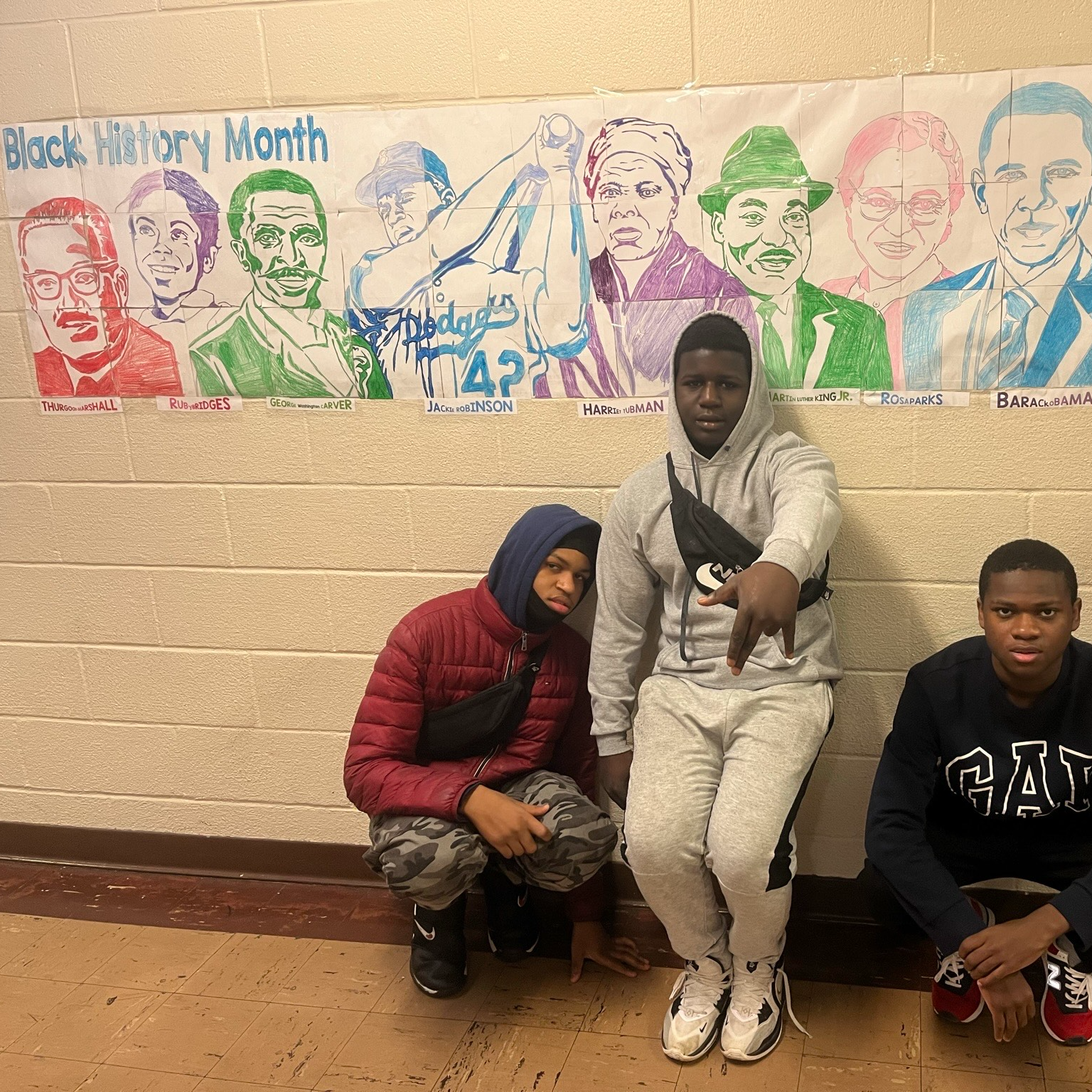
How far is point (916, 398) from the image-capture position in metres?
2.00

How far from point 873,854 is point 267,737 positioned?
1339mm

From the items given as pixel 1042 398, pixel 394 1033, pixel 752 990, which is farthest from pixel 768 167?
pixel 394 1033

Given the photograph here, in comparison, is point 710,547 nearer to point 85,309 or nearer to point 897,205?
point 897,205

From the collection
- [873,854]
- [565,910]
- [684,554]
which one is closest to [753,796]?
[873,854]

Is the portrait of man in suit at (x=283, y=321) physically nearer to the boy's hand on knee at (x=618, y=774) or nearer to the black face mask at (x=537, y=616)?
the black face mask at (x=537, y=616)

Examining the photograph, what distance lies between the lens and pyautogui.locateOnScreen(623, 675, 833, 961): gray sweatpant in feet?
6.01

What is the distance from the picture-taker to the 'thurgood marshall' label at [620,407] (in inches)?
83.4

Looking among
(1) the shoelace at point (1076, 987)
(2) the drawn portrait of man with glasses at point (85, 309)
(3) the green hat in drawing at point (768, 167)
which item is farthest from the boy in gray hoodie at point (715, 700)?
(2) the drawn portrait of man with glasses at point (85, 309)

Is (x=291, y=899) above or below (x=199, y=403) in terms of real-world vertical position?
below

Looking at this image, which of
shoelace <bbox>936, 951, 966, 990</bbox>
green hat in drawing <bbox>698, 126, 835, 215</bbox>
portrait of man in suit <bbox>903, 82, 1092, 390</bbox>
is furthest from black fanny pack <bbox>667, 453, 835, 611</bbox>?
shoelace <bbox>936, 951, 966, 990</bbox>

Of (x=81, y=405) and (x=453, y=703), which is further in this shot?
(x=81, y=405)

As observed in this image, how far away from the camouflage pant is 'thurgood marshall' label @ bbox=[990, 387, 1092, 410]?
41.1 inches

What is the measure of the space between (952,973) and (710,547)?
2.78 feet

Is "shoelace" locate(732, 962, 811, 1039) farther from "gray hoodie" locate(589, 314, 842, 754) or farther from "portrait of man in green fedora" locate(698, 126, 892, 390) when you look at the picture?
"portrait of man in green fedora" locate(698, 126, 892, 390)
